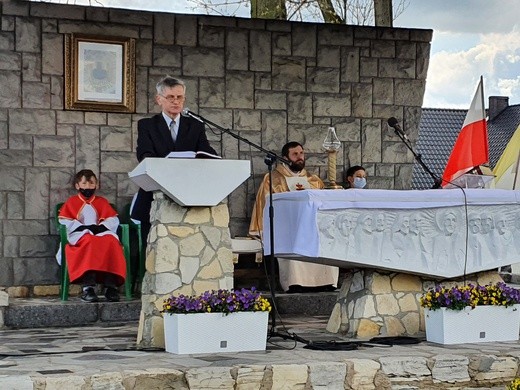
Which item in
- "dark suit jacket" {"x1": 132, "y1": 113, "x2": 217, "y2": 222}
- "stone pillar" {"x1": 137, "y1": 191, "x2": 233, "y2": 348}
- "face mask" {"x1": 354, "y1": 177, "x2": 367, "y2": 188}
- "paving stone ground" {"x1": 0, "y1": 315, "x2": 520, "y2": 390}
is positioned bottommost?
"paving stone ground" {"x1": 0, "y1": 315, "x2": 520, "y2": 390}

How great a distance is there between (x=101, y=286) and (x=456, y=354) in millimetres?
3574

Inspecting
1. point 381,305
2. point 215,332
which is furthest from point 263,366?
point 381,305

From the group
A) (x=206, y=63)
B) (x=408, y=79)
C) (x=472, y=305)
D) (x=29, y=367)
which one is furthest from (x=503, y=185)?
(x=29, y=367)

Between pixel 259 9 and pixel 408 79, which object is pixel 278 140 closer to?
pixel 408 79

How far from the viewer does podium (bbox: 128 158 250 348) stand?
5.82 meters

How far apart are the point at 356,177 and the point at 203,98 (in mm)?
1528

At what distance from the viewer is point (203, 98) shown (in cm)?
891

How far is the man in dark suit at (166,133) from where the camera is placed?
6.61m

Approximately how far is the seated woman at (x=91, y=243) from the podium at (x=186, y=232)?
1.68 metres

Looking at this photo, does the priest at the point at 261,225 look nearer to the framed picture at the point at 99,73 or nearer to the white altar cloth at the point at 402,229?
the framed picture at the point at 99,73

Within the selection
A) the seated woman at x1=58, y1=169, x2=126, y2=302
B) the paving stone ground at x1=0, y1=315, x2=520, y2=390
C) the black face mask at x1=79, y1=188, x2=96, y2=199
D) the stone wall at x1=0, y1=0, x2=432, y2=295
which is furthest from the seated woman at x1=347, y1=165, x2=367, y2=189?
the paving stone ground at x1=0, y1=315, x2=520, y2=390

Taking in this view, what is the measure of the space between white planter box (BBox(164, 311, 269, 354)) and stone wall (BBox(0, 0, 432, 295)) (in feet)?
9.60

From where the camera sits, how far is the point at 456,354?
574 centimetres

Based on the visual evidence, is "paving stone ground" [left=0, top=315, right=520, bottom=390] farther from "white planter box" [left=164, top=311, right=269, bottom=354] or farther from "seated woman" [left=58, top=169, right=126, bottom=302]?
"seated woman" [left=58, top=169, right=126, bottom=302]
